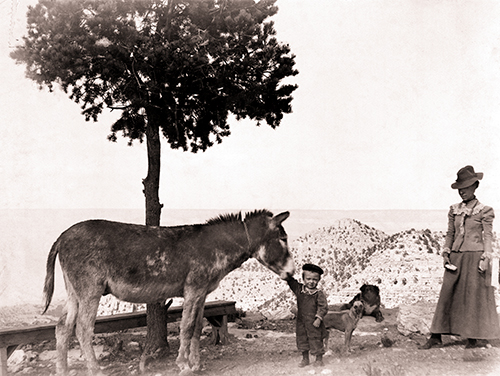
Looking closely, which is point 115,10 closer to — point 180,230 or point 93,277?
point 180,230

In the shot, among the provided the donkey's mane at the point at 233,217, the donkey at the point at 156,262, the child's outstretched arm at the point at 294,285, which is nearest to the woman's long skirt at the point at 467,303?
the child's outstretched arm at the point at 294,285

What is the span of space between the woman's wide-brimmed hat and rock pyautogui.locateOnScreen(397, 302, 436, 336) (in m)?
2.98

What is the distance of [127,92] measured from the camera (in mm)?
7910

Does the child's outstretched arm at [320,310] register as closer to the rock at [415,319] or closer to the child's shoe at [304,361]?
the child's shoe at [304,361]

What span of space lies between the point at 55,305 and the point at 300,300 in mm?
12473

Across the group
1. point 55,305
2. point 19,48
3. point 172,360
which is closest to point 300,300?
point 172,360

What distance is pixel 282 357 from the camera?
24.7ft

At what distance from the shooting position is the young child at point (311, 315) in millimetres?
6590

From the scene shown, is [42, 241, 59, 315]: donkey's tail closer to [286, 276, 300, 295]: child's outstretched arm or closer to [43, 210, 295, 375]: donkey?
[43, 210, 295, 375]: donkey

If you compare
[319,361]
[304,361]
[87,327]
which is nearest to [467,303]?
[319,361]

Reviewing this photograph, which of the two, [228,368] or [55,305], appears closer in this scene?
[228,368]

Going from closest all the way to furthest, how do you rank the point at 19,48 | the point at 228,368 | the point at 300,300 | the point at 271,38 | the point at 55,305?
the point at 300,300 < the point at 228,368 < the point at 19,48 < the point at 271,38 < the point at 55,305

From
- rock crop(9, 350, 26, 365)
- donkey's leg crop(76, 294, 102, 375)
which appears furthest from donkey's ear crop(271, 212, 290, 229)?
rock crop(9, 350, 26, 365)

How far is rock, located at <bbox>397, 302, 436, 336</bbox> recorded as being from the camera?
28.6 ft
